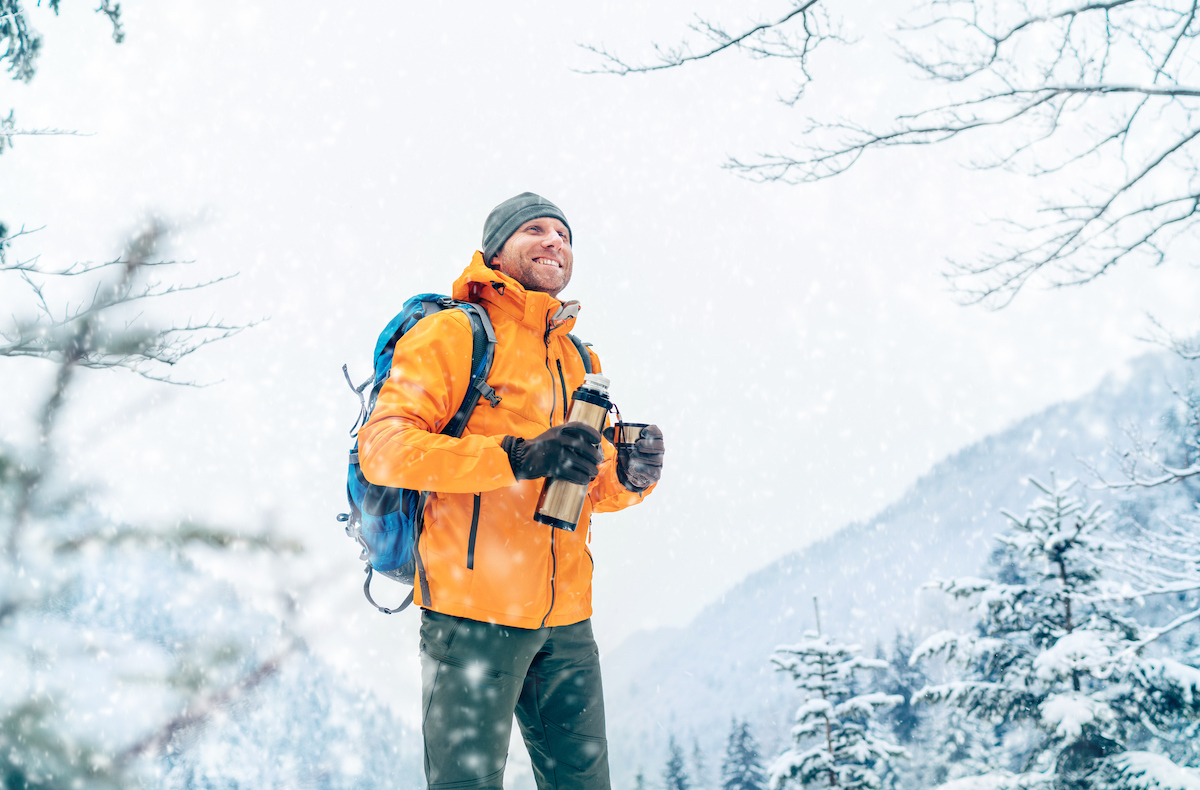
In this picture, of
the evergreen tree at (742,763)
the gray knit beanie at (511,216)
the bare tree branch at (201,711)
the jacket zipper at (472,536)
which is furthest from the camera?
the evergreen tree at (742,763)

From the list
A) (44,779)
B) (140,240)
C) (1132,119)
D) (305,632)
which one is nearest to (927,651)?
(1132,119)

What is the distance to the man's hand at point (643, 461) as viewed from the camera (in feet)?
7.34

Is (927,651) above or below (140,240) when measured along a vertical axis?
below

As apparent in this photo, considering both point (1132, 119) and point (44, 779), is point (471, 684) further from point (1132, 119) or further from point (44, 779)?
point (1132, 119)

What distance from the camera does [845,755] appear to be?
10.0 meters

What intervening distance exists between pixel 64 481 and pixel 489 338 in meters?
5.89

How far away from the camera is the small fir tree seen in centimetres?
977

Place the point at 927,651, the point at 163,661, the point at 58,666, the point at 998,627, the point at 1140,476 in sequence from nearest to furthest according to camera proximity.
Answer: the point at 58,666 < the point at 163,661 < the point at 1140,476 < the point at 927,651 < the point at 998,627

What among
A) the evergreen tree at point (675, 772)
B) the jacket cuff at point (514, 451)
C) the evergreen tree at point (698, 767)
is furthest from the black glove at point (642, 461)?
the evergreen tree at point (698, 767)

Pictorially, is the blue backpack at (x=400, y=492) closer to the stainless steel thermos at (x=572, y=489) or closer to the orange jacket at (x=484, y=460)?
the orange jacket at (x=484, y=460)

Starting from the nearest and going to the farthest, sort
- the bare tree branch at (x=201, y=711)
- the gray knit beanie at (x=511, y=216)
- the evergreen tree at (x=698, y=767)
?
the gray knit beanie at (x=511, y=216), the bare tree branch at (x=201, y=711), the evergreen tree at (x=698, y=767)

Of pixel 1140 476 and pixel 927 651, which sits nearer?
pixel 1140 476

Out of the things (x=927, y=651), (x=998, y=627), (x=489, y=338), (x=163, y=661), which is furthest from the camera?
(x=998, y=627)

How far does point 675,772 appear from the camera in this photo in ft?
50.9
